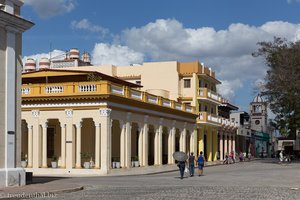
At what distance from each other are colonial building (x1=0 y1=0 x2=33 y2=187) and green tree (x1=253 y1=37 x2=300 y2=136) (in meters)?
28.7

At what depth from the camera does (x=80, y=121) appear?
35.9 m

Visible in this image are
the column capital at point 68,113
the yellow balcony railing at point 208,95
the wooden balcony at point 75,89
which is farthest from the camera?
the yellow balcony railing at point 208,95

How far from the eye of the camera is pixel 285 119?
2014 inches

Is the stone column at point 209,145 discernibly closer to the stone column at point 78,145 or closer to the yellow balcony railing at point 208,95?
the yellow balcony railing at point 208,95

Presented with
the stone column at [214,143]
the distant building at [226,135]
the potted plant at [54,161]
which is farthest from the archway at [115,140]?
the distant building at [226,135]

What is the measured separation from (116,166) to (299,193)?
18892 mm

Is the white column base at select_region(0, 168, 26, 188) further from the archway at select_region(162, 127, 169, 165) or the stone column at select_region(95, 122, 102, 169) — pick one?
the archway at select_region(162, 127, 169, 165)

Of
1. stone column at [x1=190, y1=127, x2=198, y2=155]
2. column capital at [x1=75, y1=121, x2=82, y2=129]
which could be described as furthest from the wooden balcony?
stone column at [x1=190, y1=127, x2=198, y2=155]

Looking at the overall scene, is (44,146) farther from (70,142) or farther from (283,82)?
(283,82)

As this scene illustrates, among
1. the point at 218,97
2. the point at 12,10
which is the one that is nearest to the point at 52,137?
the point at 12,10

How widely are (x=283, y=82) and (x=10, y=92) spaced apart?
97.1ft

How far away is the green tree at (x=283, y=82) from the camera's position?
4622 centimetres

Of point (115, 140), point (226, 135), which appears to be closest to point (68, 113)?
point (115, 140)

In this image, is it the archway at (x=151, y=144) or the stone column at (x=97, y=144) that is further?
the archway at (x=151, y=144)
